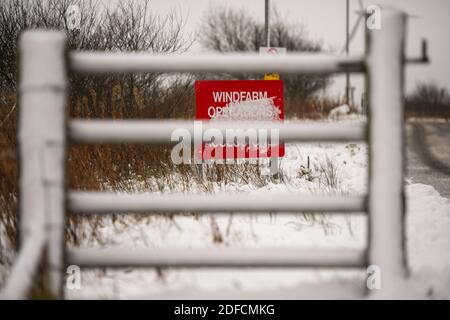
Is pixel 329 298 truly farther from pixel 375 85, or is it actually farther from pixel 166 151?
pixel 166 151

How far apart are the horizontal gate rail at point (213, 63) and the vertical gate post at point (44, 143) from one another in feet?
0.37

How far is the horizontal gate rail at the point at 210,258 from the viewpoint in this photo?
5.77 ft

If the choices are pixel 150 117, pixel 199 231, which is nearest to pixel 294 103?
pixel 150 117

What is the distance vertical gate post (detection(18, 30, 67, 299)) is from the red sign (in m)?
2.72

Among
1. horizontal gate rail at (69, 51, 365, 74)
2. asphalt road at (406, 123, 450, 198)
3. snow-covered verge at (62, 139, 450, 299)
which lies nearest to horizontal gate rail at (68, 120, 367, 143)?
horizontal gate rail at (69, 51, 365, 74)

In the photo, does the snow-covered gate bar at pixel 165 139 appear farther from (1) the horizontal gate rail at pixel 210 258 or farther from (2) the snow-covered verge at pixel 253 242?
(2) the snow-covered verge at pixel 253 242

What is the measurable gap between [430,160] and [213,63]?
679 cm

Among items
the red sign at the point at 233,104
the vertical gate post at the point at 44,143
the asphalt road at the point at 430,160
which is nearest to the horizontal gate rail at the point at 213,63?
the vertical gate post at the point at 44,143

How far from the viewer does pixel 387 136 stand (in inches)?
67.5

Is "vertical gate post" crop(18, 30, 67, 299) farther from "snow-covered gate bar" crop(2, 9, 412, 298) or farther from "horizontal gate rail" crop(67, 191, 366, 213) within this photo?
"horizontal gate rail" crop(67, 191, 366, 213)

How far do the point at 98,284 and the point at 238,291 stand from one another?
2.02ft

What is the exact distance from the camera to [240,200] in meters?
1.78
